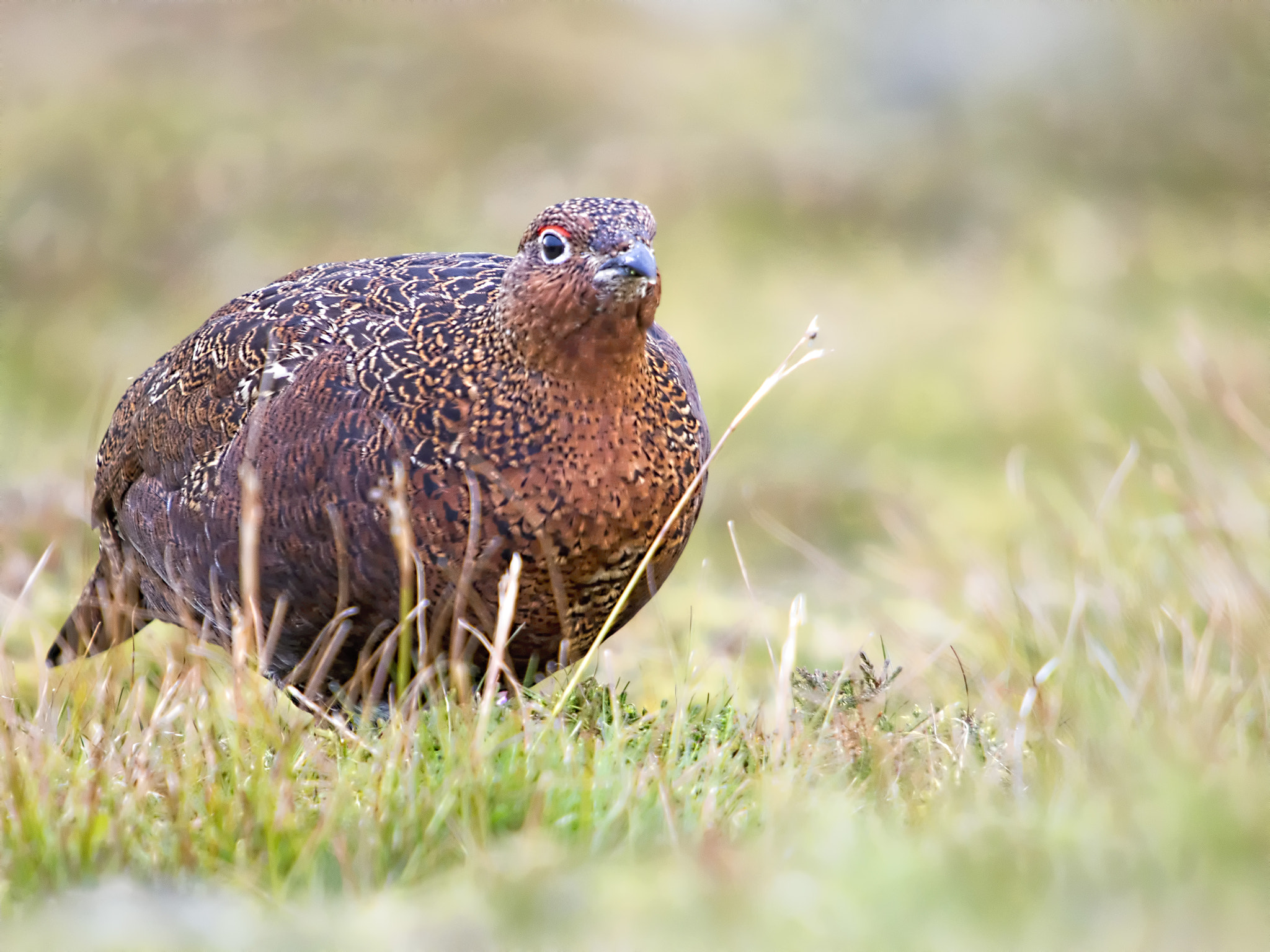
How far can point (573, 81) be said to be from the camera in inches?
708

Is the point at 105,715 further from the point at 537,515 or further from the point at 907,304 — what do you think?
the point at 907,304

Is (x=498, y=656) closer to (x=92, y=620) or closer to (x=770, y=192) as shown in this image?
(x=92, y=620)

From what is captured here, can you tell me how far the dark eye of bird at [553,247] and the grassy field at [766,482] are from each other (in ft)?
3.73

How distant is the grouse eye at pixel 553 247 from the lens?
4.00 meters

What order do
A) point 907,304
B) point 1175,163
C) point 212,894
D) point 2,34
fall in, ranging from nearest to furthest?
1. point 212,894
2. point 907,304
3. point 1175,163
4. point 2,34

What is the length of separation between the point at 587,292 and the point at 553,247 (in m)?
0.21

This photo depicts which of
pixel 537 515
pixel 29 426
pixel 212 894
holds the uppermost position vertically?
Answer: pixel 537 515

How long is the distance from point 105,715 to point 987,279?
41.2 feet

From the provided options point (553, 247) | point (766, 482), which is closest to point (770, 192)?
point (766, 482)

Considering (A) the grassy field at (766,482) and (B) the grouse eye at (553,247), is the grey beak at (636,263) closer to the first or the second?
(B) the grouse eye at (553,247)

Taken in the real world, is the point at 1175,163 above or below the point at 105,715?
above

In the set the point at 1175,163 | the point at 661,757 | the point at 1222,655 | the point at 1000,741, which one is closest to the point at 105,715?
the point at 661,757

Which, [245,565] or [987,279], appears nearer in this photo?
[245,565]

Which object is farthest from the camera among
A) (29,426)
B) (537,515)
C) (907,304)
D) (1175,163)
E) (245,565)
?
(1175,163)
